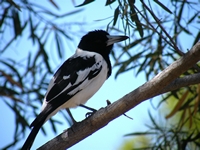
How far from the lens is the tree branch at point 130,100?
2.11 m

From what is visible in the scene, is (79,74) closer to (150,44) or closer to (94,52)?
(94,52)

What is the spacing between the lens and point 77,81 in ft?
9.46

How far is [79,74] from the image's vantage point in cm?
294

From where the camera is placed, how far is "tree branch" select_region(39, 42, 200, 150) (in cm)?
211

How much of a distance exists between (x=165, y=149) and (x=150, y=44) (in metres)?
0.75

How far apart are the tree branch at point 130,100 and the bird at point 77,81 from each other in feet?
0.60

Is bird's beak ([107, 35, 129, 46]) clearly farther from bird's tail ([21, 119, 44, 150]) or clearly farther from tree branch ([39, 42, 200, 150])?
bird's tail ([21, 119, 44, 150])

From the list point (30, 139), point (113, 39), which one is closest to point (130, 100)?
point (30, 139)

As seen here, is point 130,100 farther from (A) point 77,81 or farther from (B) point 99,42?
(B) point 99,42

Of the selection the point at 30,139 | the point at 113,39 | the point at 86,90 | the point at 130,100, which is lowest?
the point at 130,100

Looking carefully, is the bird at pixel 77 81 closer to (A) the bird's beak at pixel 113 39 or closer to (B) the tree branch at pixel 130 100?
(A) the bird's beak at pixel 113 39

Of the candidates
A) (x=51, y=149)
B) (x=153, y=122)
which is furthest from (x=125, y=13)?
(x=153, y=122)

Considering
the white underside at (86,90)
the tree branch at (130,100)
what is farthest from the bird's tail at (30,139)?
the white underside at (86,90)

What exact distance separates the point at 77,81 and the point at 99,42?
598mm
